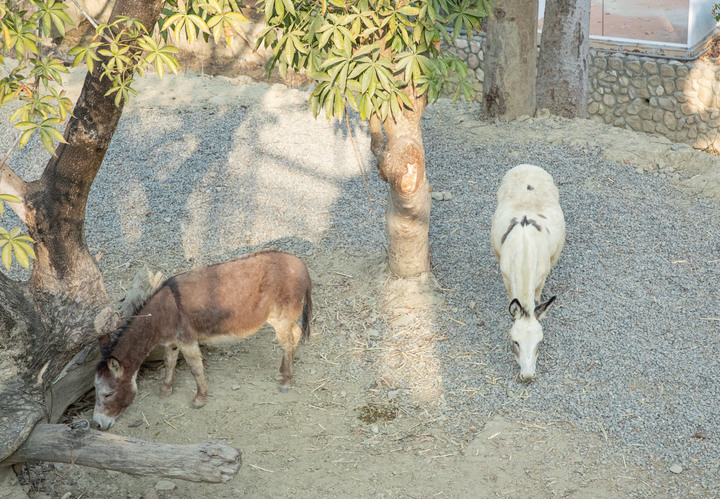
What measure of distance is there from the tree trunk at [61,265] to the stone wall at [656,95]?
8732mm

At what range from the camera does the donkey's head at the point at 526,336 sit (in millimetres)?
6262

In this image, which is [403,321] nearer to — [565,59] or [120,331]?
[120,331]

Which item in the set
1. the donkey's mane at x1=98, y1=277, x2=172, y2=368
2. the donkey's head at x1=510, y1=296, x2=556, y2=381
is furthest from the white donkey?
the donkey's mane at x1=98, y1=277, x2=172, y2=368

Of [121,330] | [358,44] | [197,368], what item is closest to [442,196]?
[358,44]

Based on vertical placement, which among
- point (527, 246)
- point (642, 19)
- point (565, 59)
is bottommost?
point (527, 246)

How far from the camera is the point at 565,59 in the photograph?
11.6 m

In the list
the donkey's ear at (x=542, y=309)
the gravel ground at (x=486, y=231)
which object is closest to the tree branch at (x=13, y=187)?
the gravel ground at (x=486, y=231)

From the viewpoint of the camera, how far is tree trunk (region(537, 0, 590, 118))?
11.4m

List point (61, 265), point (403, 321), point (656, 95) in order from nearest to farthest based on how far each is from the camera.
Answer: point (61, 265) → point (403, 321) → point (656, 95)

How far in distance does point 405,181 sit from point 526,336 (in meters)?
1.94

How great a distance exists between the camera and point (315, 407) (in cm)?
638

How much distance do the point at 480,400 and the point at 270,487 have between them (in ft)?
6.78

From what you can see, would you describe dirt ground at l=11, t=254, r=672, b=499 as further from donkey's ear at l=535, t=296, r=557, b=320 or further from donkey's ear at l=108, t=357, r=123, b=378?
donkey's ear at l=535, t=296, r=557, b=320

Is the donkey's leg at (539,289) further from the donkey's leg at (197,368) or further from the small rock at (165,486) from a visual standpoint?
the small rock at (165,486)
